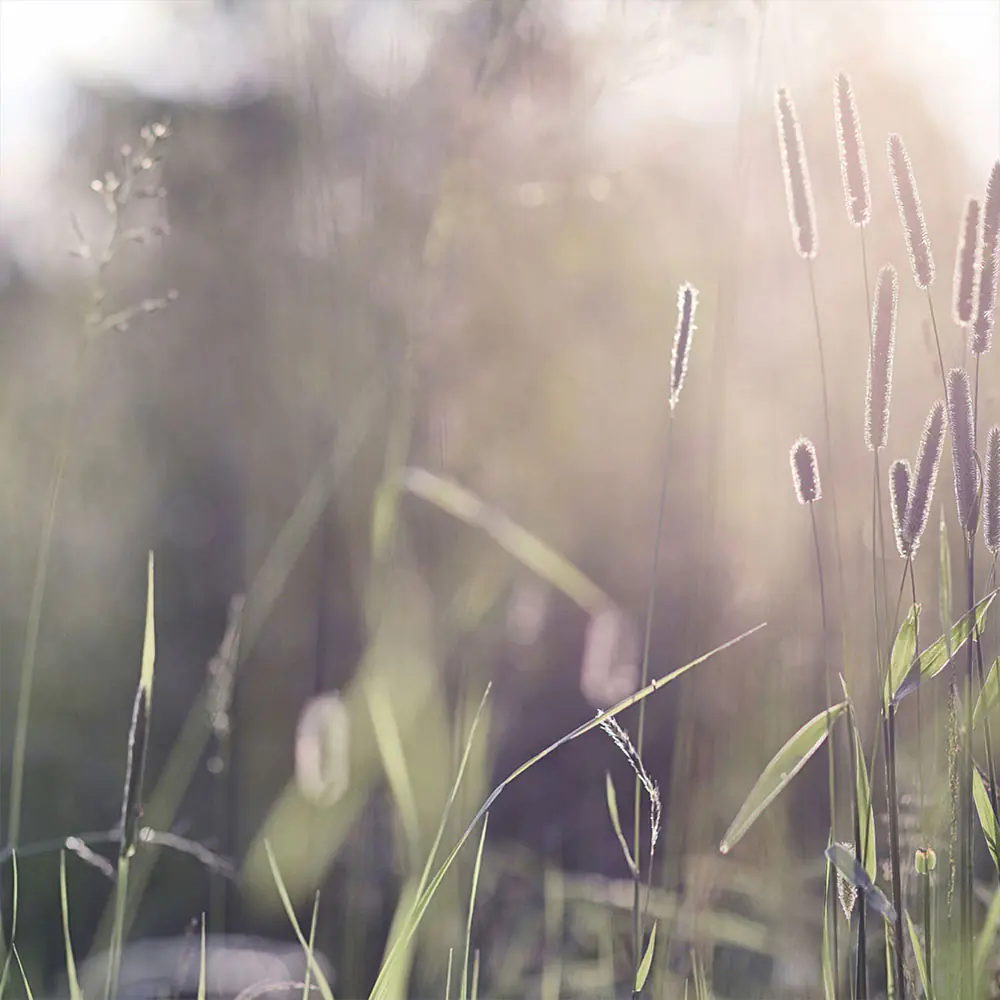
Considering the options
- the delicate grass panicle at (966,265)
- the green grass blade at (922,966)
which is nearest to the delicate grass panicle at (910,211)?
the delicate grass panicle at (966,265)

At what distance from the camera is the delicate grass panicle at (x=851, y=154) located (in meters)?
0.64

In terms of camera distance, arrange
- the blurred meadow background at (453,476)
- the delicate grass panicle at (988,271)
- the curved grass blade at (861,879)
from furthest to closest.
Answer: the blurred meadow background at (453,476) → the delicate grass panicle at (988,271) → the curved grass blade at (861,879)

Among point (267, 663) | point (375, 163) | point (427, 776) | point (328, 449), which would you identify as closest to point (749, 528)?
point (427, 776)

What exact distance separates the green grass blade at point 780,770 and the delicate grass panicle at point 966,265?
26cm

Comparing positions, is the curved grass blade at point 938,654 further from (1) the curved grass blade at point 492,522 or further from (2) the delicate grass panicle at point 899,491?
(1) the curved grass blade at point 492,522

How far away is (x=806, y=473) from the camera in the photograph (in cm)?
62

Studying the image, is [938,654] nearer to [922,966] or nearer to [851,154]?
[922,966]

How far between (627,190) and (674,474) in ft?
2.01

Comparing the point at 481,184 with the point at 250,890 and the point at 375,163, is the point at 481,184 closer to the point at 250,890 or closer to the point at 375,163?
the point at 375,163

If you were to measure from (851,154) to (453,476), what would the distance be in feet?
5.04

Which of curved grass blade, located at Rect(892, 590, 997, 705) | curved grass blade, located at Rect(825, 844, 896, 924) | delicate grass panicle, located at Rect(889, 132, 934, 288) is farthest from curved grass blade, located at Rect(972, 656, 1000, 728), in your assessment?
delicate grass panicle, located at Rect(889, 132, 934, 288)

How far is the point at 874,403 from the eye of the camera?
0.60 m

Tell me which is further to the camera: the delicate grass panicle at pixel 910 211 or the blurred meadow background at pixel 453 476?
the blurred meadow background at pixel 453 476

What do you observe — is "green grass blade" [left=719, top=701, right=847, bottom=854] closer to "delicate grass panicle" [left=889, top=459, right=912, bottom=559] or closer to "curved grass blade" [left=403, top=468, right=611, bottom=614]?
"delicate grass panicle" [left=889, top=459, right=912, bottom=559]
